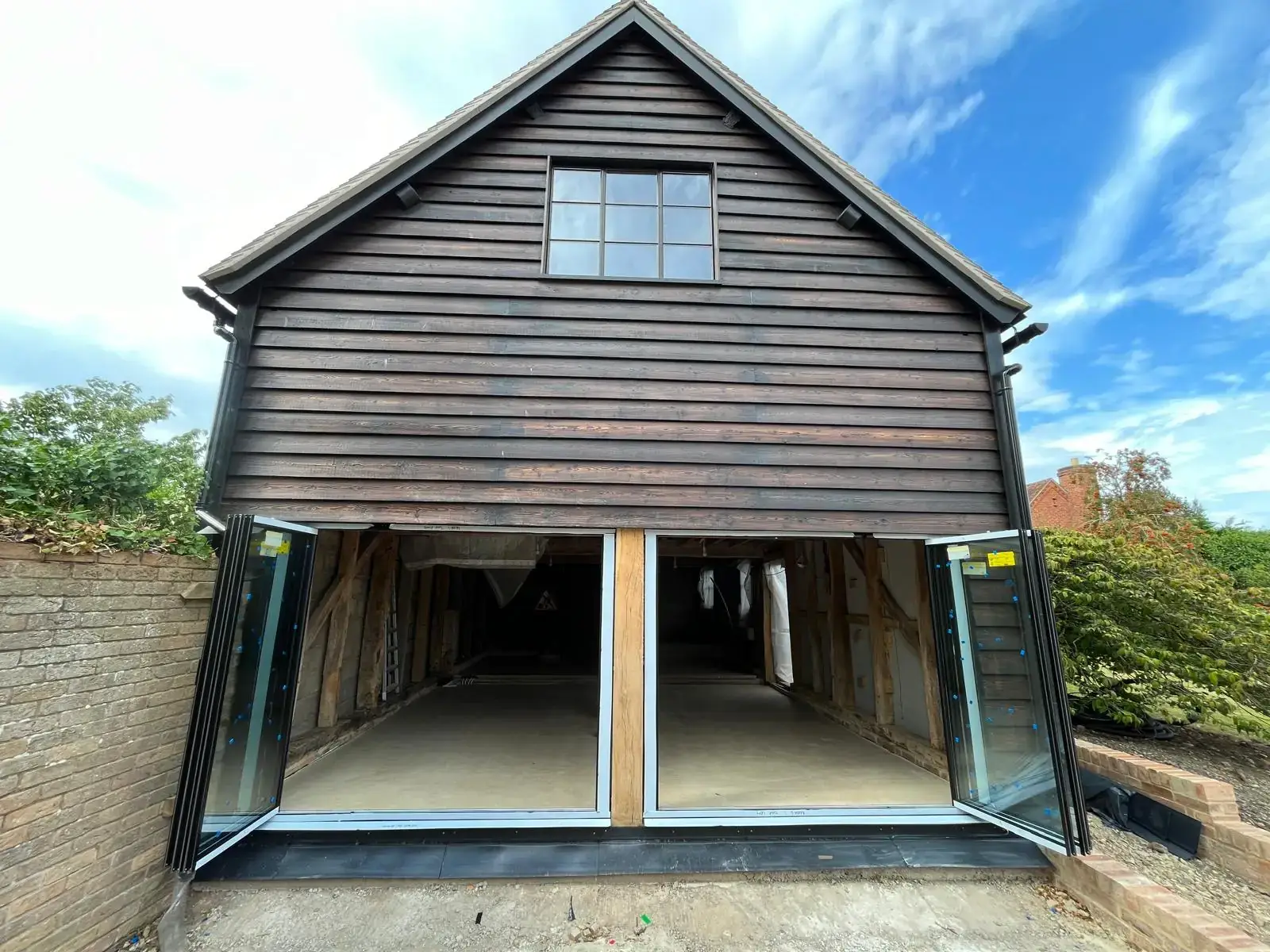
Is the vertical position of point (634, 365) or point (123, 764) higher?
point (634, 365)

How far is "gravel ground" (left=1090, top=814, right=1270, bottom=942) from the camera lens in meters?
2.72

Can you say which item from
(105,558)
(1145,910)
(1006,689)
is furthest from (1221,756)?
(105,558)

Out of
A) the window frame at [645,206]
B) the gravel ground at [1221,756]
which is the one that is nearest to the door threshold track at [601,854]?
the gravel ground at [1221,756]

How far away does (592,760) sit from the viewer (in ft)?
14.4

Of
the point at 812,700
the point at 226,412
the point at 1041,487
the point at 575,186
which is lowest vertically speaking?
the point at 812,700

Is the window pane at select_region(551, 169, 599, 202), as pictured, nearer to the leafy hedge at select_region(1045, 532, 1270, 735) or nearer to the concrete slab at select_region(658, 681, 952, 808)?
the concrete slab at select_region(658, 681, 952, 808)

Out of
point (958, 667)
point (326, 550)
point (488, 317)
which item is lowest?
point (958, 667)

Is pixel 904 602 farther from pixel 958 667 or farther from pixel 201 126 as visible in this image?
pixel 201 126

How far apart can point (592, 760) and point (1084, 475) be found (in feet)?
48.4

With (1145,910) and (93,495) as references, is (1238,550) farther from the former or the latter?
(93,495)

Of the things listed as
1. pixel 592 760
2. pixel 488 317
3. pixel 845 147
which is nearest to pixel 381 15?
pixel 488 317

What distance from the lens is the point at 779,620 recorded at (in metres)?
8.30

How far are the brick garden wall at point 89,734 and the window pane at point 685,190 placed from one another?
13.0 feet

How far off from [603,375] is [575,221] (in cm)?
129
